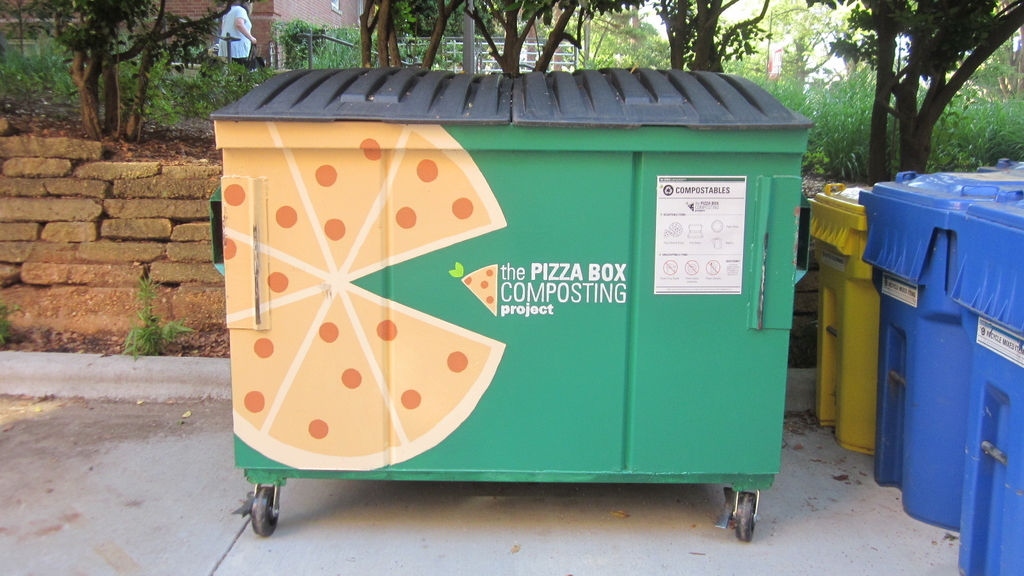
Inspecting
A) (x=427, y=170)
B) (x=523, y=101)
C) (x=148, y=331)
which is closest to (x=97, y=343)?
(x=148, y=331)

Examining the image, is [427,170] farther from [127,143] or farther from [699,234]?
[127,143]

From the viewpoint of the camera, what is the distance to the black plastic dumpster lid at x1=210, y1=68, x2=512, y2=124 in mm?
2943

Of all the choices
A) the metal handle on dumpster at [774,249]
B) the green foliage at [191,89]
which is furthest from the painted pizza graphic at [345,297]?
the green foliage at [191,89]

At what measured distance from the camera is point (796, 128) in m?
2.93

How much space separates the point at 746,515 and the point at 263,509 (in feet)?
6.14

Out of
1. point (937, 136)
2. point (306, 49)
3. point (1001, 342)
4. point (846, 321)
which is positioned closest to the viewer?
point (1001, 342)

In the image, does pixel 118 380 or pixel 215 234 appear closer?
Result: pixel 215 234

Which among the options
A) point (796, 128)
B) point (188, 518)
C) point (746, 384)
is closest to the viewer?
point (796, 128)

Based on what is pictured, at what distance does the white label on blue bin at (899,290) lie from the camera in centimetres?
338

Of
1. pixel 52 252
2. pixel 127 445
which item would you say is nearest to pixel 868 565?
pixel 127 445

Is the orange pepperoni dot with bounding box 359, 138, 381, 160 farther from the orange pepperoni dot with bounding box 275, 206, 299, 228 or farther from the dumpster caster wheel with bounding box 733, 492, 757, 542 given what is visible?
the dumpster caster wheel with bounding box 733, 492, 757, 542

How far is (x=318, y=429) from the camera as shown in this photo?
3.18 m

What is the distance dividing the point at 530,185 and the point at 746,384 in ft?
3.59

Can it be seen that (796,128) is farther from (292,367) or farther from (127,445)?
(127,445)
